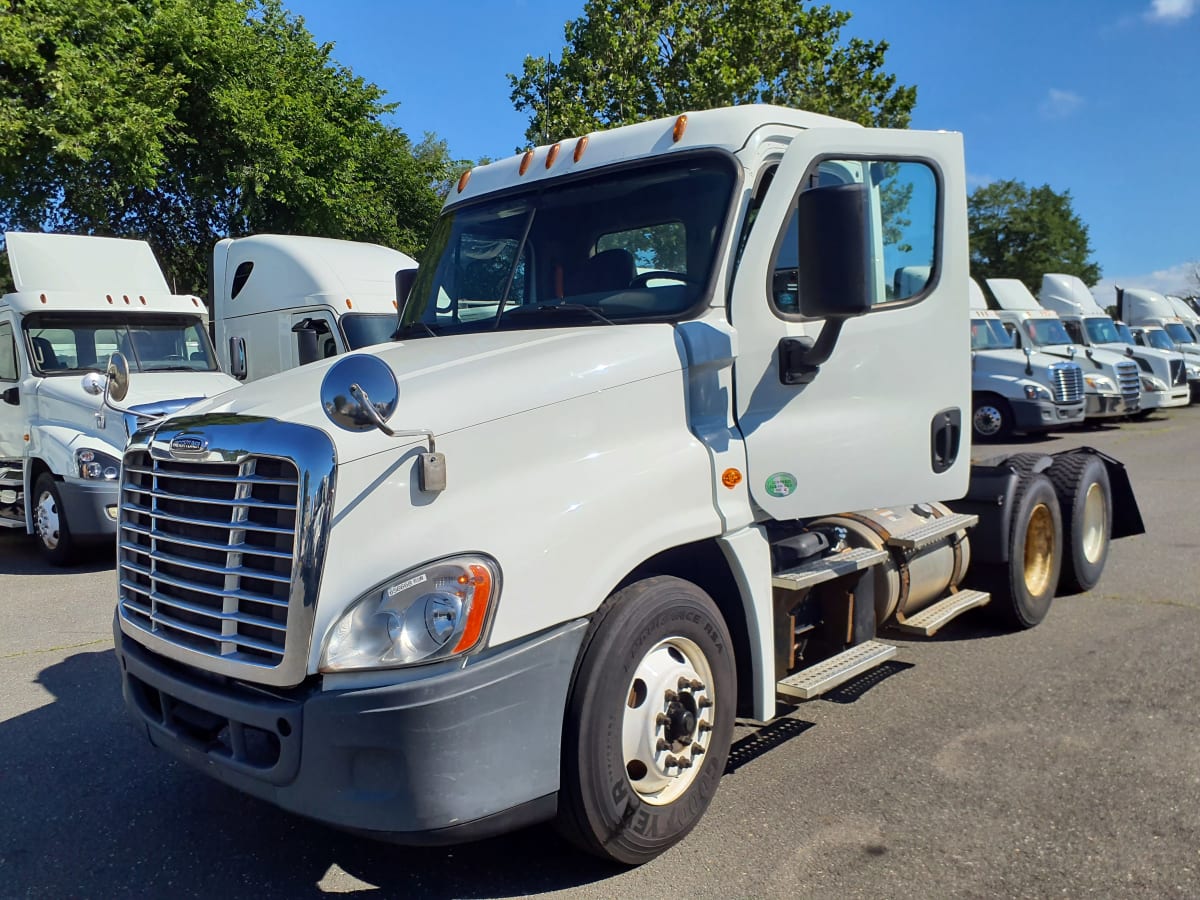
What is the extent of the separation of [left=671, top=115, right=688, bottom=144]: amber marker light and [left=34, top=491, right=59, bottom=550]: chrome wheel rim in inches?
288

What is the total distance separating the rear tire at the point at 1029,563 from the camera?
19.5 feet

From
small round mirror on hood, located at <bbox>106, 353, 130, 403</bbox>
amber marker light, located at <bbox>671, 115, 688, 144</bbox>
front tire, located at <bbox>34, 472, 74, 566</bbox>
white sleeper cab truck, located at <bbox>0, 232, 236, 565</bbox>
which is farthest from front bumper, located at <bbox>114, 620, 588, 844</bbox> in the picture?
front tire, located at <bbox>34, 472, 74, 566</bbox>

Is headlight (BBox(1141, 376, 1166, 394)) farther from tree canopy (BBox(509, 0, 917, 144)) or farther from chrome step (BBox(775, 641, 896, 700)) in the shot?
chrome step (BBox(775, 641, 896, 700))

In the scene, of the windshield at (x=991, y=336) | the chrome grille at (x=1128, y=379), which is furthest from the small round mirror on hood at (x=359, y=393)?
the chrome grille at (x=1128, y=379)

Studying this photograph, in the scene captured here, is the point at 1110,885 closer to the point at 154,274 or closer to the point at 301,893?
the point at 301,893

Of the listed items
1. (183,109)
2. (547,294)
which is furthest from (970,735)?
(183,109)

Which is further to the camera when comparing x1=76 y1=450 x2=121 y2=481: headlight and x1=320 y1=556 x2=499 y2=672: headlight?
x1=76 y1=450 x2=121 y2=481: headlight

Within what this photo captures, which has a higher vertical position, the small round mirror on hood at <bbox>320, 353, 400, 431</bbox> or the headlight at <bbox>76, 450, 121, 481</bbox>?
the small round mirror on hood at <bbox>320, 353, 400, 431</bbox>

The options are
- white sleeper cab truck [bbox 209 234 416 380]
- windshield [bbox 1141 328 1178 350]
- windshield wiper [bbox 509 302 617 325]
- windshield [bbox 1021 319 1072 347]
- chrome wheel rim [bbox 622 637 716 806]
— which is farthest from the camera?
windshield [bbox 1141 328 1178 350]

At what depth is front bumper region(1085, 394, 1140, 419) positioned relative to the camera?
18984 millimetres

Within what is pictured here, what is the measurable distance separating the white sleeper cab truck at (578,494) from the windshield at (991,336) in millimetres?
14697

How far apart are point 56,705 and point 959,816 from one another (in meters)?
4.46

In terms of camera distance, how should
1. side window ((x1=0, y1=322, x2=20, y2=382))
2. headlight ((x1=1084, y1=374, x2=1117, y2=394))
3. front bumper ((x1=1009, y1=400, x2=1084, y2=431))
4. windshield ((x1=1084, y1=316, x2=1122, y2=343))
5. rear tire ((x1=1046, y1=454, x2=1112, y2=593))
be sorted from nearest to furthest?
rear tire ((x1=1046, y1=454, x2=1112, y2=593)) < side window ((x1=0, y1=322, x2=20, y2=382)) < front bumper ((x1=1009, y1=400, x2=1084, y2=431)) < headlight ((x1=1084, y1=374, x2=1117, y2=394)) < windshield ((x1=1084, y1=316, x2=1122, y2=343))

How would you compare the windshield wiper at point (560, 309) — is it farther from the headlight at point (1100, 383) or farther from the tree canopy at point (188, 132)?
the headlight at point (1100, 383)
